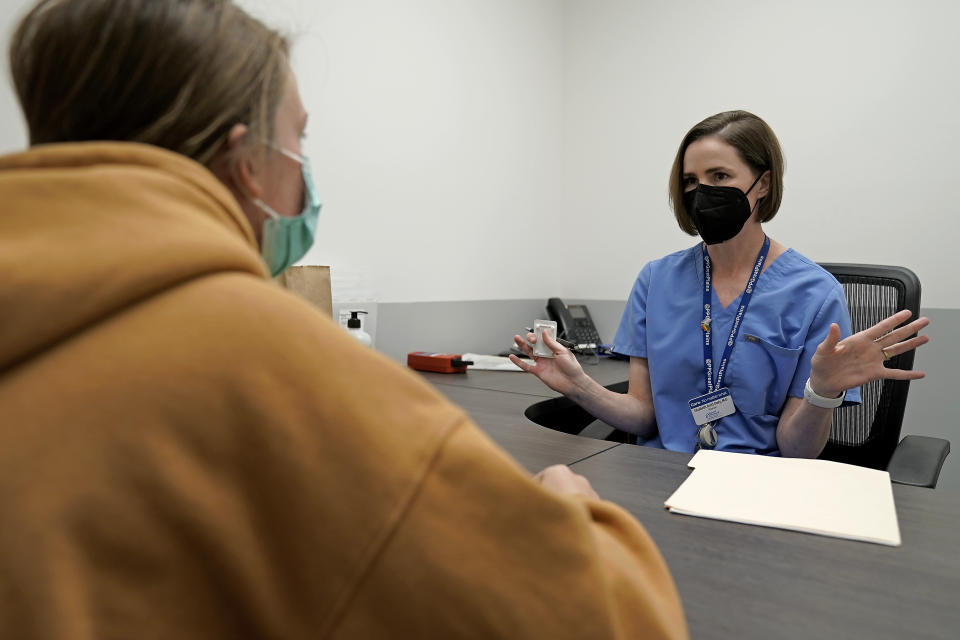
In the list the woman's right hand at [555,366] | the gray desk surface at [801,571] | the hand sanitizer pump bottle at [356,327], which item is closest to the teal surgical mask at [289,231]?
the gray desk surface at [801,571]

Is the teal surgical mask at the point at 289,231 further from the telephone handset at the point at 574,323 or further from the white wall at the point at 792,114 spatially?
the white wall at the point at 792,114

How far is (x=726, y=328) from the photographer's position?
59.1 inches

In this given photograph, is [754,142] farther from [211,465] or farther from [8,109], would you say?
[8,109]

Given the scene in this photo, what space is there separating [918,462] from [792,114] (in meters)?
1.67

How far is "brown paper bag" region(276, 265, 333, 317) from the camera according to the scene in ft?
5.85

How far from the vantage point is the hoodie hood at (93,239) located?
365mm

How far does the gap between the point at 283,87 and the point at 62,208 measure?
274 millimetres

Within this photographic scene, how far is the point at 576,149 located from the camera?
3094 mm

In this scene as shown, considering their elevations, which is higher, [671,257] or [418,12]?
[418,12]

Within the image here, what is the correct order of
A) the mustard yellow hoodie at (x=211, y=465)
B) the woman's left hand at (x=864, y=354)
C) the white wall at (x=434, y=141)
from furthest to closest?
the white wall at (x=434, y=141) → the woman's left hand at (x=864, y=354) → the mustard yellow hoodie at (x=211, y=465)

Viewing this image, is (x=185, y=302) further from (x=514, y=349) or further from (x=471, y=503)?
(x=514, y=349)

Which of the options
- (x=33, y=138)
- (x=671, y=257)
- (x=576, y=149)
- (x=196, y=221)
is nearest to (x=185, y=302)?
(x=196, y=221)

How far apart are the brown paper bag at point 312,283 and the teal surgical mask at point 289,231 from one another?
1.04 m

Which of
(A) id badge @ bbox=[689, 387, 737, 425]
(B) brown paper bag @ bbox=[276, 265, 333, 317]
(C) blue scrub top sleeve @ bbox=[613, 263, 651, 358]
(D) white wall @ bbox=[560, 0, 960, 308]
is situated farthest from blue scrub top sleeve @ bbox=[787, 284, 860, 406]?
(B) brown paper bag @ bbox=[276, 265, 333, 317]
